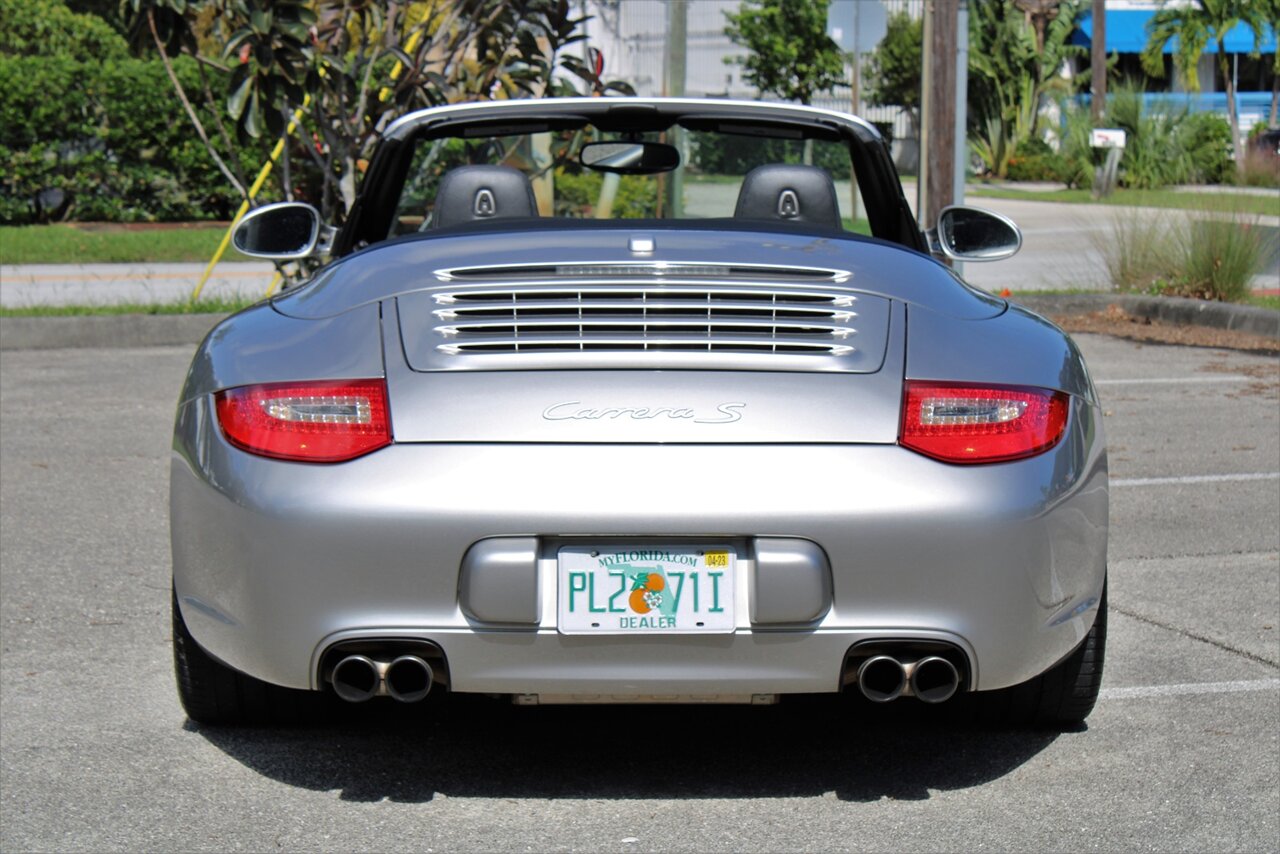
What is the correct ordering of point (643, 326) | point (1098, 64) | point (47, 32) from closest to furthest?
1. point (643, 326)
2. point (47, 32)
3. point (1098, 64)

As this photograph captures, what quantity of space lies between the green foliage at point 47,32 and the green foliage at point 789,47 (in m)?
11.2

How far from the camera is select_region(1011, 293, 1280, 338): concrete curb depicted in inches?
456

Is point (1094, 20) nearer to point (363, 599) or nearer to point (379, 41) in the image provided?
point (379, 41)

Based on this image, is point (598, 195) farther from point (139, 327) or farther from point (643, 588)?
point (643, 588)

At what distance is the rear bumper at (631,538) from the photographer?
2.93m

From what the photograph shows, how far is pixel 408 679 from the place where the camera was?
3076 millimetres

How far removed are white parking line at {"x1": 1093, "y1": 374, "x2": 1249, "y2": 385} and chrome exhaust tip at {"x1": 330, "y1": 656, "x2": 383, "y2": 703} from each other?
23.4 feet

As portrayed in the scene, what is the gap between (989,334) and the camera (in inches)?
128

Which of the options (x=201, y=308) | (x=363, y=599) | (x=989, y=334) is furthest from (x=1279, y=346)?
(x=363, y=599)

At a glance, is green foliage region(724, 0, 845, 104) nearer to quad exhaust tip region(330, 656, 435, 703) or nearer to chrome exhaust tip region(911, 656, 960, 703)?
chrome exhaust tip region(911, 656, 960, 703)

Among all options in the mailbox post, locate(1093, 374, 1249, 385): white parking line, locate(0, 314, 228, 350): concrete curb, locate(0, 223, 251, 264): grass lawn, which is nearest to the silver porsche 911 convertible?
locate(1093, 374, 1249, 385): white parking line

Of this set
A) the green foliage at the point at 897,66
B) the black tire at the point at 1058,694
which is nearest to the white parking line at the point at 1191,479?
the black tire at the point at 1058,694

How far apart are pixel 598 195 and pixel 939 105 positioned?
15.3 ft

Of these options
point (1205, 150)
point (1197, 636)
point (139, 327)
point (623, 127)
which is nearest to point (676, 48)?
point (139, 327)
